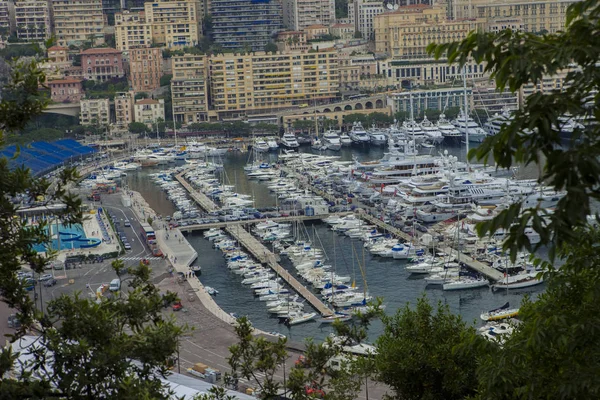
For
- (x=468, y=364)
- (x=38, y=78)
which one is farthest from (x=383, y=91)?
(x=38, y=78)

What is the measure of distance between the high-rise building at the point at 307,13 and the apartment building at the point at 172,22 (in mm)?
5969

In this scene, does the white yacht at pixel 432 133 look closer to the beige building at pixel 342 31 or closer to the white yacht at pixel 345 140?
the white yacht at pixel 345 140

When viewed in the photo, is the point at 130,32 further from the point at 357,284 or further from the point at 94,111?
the point at 357,284

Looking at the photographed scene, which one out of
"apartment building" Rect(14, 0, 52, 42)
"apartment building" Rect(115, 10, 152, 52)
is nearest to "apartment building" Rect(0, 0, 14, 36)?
"apartment building" Rect(14, 0, 52, 42)

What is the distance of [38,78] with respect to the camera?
4023 millimetres

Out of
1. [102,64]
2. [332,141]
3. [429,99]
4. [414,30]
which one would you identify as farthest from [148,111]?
[414,30]

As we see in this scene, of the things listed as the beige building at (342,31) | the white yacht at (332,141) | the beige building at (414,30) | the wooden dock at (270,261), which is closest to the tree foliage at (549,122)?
the wooden dock at (270,261)

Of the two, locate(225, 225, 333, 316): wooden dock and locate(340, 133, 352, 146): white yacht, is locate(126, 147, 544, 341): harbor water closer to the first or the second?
locate(225, 225, 333, 316): wooden dock

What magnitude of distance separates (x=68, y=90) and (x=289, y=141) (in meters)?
10.5

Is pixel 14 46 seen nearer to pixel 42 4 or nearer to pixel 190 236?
pixel 42 4

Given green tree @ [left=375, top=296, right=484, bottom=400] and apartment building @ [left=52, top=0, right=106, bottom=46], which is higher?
apartment building @ [left=52, top=0, right=106, bottom=46]

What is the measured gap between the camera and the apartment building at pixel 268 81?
41875 mm

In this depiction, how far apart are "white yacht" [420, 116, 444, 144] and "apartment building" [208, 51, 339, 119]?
6126mm

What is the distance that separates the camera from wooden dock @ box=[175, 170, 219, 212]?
26.7 m
